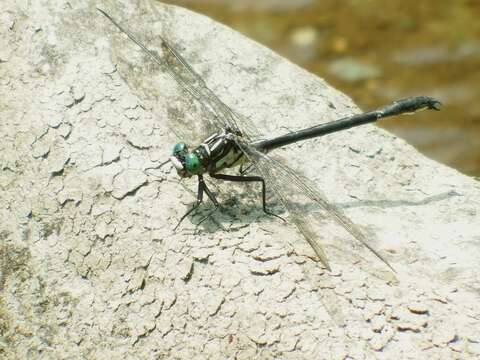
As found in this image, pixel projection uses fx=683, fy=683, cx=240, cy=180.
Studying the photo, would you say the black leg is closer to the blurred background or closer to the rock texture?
the rock texture

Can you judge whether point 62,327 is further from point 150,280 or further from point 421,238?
point 421,238

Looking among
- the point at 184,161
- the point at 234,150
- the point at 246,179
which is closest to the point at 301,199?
the point at 246,179

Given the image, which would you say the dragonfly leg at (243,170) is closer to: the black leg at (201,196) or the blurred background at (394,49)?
the black leg at (201,196)

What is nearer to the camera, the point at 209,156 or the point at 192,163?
the point at 192,163

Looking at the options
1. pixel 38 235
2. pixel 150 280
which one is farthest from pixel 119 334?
pixel 38 235

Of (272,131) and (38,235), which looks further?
(272,131)

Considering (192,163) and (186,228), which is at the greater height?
(192,163)

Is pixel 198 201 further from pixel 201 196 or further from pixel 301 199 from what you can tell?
pixel 301 199
